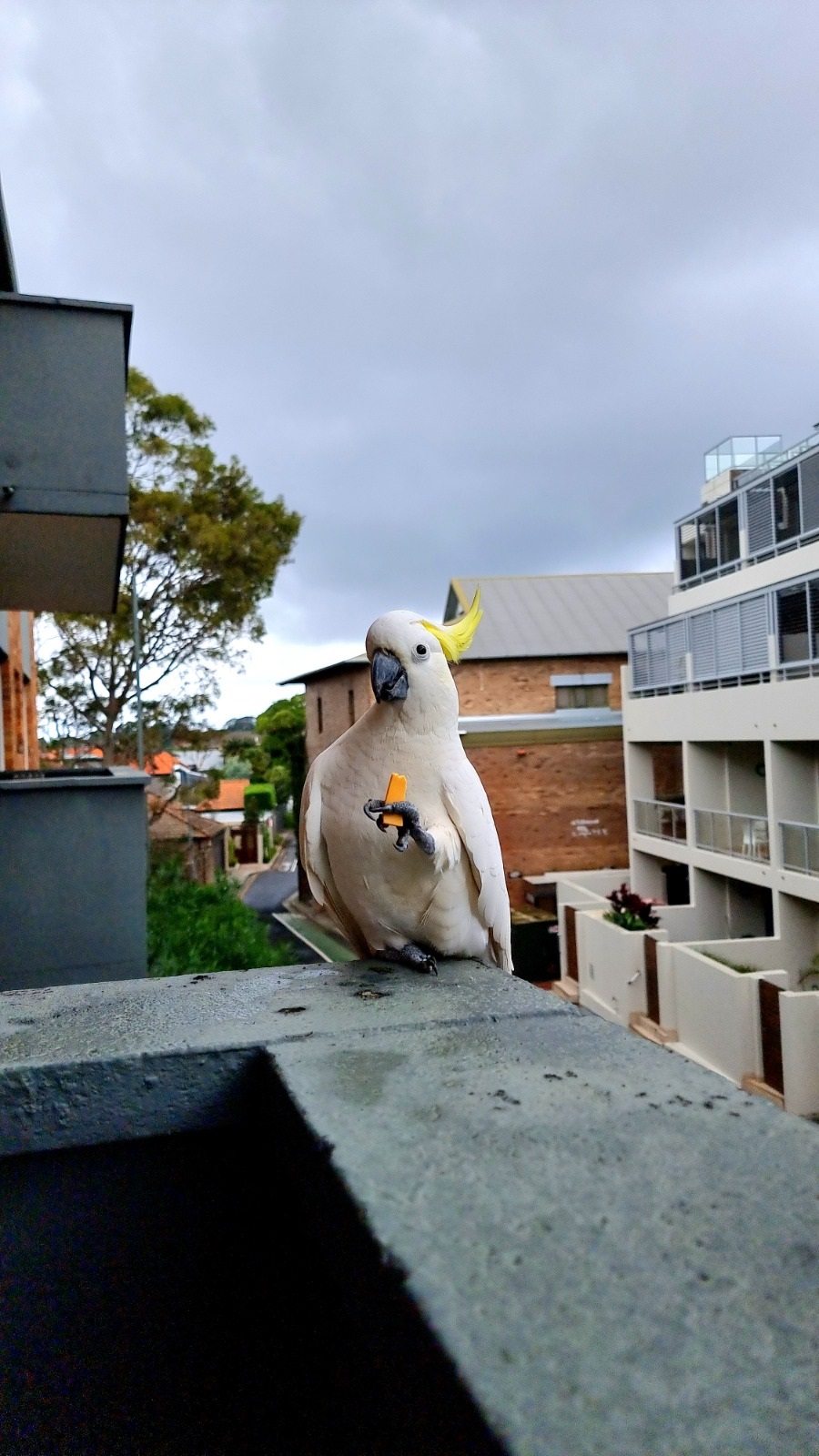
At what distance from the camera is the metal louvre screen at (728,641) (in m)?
10.4

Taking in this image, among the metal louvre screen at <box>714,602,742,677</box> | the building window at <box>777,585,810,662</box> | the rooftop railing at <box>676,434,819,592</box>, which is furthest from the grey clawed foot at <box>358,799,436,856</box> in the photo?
the rooftop railing at <box>676,434,819,592</box>

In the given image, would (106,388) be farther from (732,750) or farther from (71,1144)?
(732,750)

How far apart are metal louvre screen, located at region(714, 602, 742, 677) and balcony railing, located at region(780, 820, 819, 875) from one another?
1956 millimetres

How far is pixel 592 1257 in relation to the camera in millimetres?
638

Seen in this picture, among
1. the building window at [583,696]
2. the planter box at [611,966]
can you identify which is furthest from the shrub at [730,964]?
the building window at [583,696]

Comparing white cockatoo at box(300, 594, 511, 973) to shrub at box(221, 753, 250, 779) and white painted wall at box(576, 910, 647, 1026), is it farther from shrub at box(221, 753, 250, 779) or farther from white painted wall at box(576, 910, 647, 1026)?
shrub at box(221, 753, 250, 779)

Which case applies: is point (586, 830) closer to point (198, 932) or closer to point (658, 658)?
point (658, 658)

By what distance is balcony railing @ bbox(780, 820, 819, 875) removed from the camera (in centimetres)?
895

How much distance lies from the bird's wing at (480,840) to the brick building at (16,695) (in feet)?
19.5

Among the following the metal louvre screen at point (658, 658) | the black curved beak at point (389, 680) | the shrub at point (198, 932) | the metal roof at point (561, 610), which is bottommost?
the shrub at point (198, 932)

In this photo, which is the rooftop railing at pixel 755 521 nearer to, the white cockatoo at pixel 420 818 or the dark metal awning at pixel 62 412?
the dark metal awning at pixel 62 412

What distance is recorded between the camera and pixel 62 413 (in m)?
4.25

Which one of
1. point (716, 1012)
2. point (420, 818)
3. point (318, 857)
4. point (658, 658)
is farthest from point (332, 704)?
point (420, 818)

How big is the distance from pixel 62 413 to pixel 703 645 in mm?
8679
